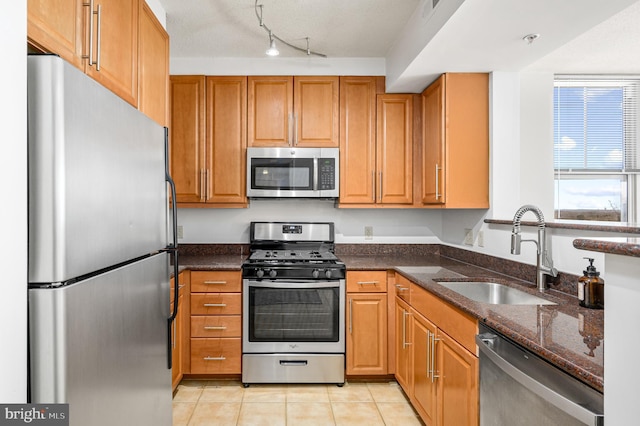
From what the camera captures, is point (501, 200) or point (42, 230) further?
point (501, 200)

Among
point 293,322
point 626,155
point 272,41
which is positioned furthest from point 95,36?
point 626,155

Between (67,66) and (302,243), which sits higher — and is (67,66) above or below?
above

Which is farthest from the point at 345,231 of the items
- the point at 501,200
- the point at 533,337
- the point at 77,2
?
the point at 77,2

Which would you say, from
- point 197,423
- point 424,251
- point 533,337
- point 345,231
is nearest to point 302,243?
point 345,231

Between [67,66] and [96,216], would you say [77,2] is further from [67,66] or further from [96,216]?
[96,216]

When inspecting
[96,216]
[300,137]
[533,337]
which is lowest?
[533,337]

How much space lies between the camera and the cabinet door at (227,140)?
3.22 m

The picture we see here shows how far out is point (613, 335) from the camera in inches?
31.5

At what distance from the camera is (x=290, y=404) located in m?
2.68

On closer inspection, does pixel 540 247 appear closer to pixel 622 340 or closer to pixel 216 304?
pixel 622 340

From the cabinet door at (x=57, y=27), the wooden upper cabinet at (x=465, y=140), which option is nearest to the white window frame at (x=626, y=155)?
the wooden upper cabinet at (x=465, y=140)

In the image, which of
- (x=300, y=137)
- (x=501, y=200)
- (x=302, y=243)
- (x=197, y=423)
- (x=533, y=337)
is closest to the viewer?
(x=533, y=337)

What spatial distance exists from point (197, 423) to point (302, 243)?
1586 mm

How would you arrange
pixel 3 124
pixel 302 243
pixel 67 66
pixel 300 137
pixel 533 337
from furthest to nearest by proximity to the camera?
1. pixel 302 243
2. pixel 300 137
3. pixel 533 337
4. pixel 67 66
5. pixel 3 124
